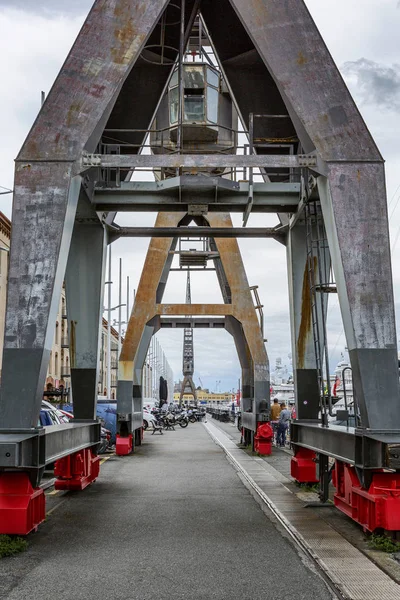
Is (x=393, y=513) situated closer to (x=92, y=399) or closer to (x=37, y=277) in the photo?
(x=37, y=277)

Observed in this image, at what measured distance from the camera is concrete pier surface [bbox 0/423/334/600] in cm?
635

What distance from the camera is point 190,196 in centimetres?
1200

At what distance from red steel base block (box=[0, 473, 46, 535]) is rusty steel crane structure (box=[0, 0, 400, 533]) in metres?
0.02

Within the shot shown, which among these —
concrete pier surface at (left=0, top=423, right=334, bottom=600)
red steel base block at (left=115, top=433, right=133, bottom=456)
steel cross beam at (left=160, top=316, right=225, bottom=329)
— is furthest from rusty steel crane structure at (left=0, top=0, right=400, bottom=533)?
steel cross beam at (left=160, top=316, right=225, bottom=329)

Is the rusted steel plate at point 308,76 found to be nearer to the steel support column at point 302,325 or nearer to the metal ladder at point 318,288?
the metal ladder at point 318,288

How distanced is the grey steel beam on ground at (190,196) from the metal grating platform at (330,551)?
5.23m

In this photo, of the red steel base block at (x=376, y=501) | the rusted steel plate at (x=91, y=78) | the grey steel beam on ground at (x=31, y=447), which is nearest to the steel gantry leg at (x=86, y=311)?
the grey steel beam on ground at (x=31, y=447)

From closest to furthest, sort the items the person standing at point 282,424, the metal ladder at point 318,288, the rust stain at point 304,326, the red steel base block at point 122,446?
the metal ladder at point 318,288 < the rust stain at point 304,326 < the red steel base block at point 122,446 < the person standing at point 282,424

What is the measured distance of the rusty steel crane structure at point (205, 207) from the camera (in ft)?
29.8

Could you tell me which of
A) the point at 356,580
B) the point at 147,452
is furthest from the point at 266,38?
the point at 147,452

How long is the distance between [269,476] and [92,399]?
4.61m

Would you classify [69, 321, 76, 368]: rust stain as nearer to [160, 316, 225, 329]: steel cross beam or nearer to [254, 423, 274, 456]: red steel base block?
[254, 423, 274, 456]: red steel base block

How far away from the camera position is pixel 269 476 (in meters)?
15.8

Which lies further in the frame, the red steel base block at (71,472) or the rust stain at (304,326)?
the rust stain at (304,326)
